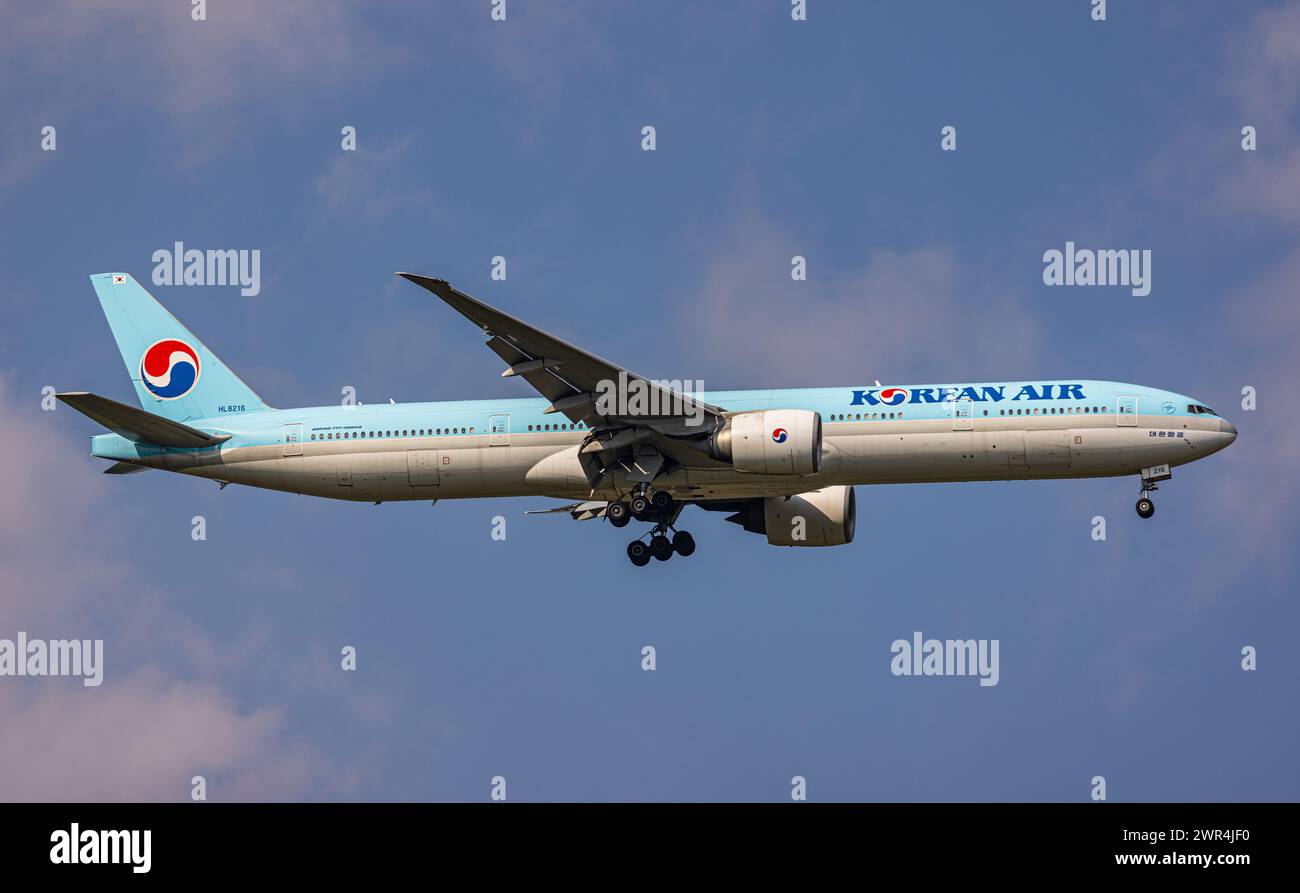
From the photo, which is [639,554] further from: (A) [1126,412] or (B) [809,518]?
(A) [1126,412]

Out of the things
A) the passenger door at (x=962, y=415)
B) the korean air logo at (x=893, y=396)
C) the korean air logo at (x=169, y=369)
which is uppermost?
the korean air logo at (x=169, y=369)

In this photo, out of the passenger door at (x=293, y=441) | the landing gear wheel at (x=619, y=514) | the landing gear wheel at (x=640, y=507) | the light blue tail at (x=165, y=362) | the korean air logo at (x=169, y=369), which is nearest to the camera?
the landing gear wheel at (x=640, y=507)

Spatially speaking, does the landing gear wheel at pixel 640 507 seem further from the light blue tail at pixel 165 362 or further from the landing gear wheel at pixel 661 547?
the light blue tail at pixel 165 362

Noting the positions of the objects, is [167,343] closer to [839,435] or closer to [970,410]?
[839,435]

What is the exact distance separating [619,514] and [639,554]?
1.74 metres

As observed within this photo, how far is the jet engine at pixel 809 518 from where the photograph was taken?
5294 cm

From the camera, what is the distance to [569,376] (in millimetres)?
46562

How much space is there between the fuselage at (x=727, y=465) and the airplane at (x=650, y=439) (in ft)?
0.15

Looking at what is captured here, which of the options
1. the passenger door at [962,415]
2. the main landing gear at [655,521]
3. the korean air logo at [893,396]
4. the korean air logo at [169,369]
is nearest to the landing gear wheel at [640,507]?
the main landing gear at [655,521]

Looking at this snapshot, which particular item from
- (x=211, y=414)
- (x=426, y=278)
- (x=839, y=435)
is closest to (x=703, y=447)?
(x=839, y=435)

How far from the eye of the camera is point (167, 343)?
54062 millimetres

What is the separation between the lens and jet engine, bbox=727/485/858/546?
52938 millimetres

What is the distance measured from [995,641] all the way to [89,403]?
86.7 ft

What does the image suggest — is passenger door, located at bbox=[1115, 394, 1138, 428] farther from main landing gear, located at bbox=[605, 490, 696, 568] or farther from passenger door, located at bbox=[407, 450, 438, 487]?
passenger door, located at bbox=[407, 450, 438, 487]
